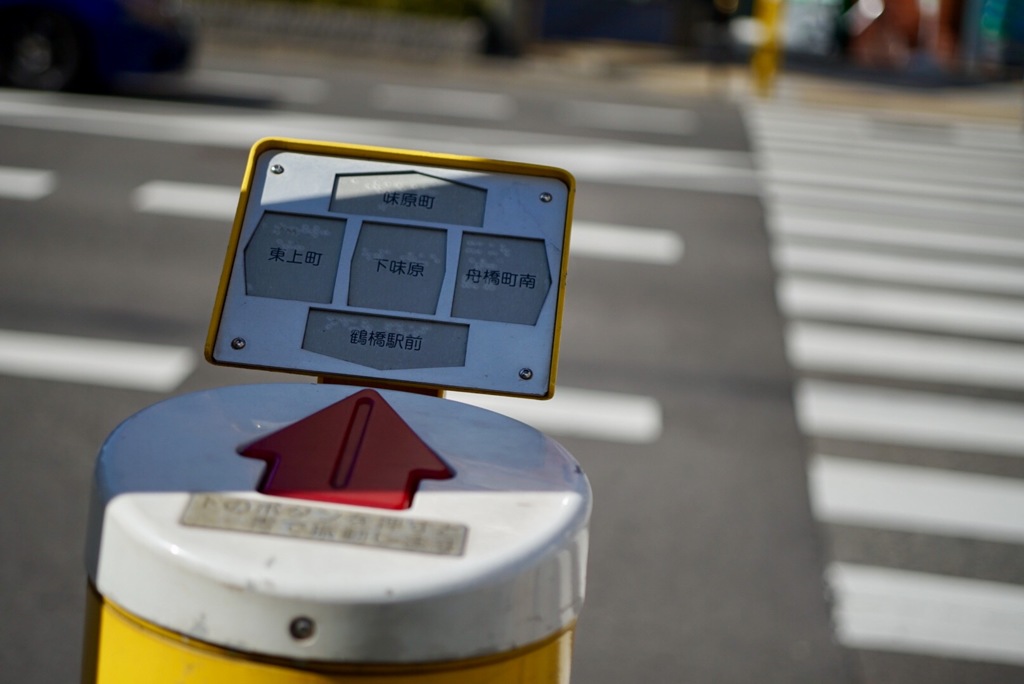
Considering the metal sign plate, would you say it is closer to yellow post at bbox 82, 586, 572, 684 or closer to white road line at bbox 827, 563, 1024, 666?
yellow post at bbox 82, 586, 572, 684

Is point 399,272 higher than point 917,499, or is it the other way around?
point 399,272

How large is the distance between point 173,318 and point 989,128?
11.9 metres

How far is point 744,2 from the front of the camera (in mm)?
24062

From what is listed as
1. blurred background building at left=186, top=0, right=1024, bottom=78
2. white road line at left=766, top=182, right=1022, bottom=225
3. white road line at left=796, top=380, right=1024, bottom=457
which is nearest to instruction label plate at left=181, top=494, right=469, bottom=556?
white road line at left=796, top=380, right=1024, bottom=457

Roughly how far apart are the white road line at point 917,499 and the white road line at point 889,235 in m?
3.91

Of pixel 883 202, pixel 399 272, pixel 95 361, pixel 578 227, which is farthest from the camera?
pixel 883 202

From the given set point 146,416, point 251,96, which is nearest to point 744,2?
point 251,96

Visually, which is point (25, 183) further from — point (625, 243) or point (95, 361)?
point (625, 243)

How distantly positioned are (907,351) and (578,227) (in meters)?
2.72

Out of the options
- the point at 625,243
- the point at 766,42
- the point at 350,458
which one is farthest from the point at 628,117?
the point at 350,458

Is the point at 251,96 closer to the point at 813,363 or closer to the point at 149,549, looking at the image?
the point at 813,363

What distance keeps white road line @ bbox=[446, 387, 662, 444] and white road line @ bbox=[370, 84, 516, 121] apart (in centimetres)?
687

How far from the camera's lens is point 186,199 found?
8.52m

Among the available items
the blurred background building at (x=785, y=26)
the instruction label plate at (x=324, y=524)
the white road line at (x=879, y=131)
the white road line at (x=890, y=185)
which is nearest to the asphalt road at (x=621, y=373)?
the white road line at (x=890, y=185)
